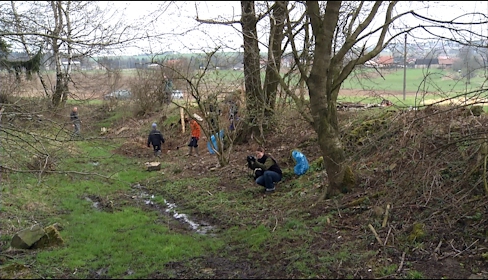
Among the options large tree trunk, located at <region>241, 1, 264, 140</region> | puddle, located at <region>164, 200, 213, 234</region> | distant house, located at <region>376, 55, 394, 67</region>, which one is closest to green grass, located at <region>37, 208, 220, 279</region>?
puddle, located at <region>164, 200, 213, 234</region>

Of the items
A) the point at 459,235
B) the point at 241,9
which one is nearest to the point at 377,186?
the point at 459,235

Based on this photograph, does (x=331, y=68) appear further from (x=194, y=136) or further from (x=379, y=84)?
(x=194, y=136)

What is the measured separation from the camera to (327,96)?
8.56 meters

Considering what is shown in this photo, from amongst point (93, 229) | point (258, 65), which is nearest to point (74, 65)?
point (93, 229)

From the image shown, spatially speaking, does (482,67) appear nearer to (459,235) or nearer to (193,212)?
(459,235)

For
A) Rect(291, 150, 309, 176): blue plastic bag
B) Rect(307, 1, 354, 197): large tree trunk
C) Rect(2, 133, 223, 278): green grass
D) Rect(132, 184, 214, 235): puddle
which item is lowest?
Rect(132, 184, 214, 235): puddle

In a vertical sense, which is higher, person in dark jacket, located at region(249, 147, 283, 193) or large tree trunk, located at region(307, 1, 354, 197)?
large tree trunk, located at region(307, 1, 354, 197)

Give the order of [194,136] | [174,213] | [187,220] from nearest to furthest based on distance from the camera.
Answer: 1. [187,220]
2. [174,213]
3. [194,136]

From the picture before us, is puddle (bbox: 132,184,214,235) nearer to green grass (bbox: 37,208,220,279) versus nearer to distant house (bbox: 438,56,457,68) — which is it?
green grass (bbox: 37,208,220,279)

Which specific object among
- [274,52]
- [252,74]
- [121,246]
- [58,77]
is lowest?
Answer: [121,246]

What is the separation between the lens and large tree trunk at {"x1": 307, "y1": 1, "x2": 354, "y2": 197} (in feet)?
26.0

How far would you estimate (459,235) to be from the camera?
6355 mm

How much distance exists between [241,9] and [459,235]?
8771 mm

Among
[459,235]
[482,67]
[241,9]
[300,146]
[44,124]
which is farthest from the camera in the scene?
[300,146]
